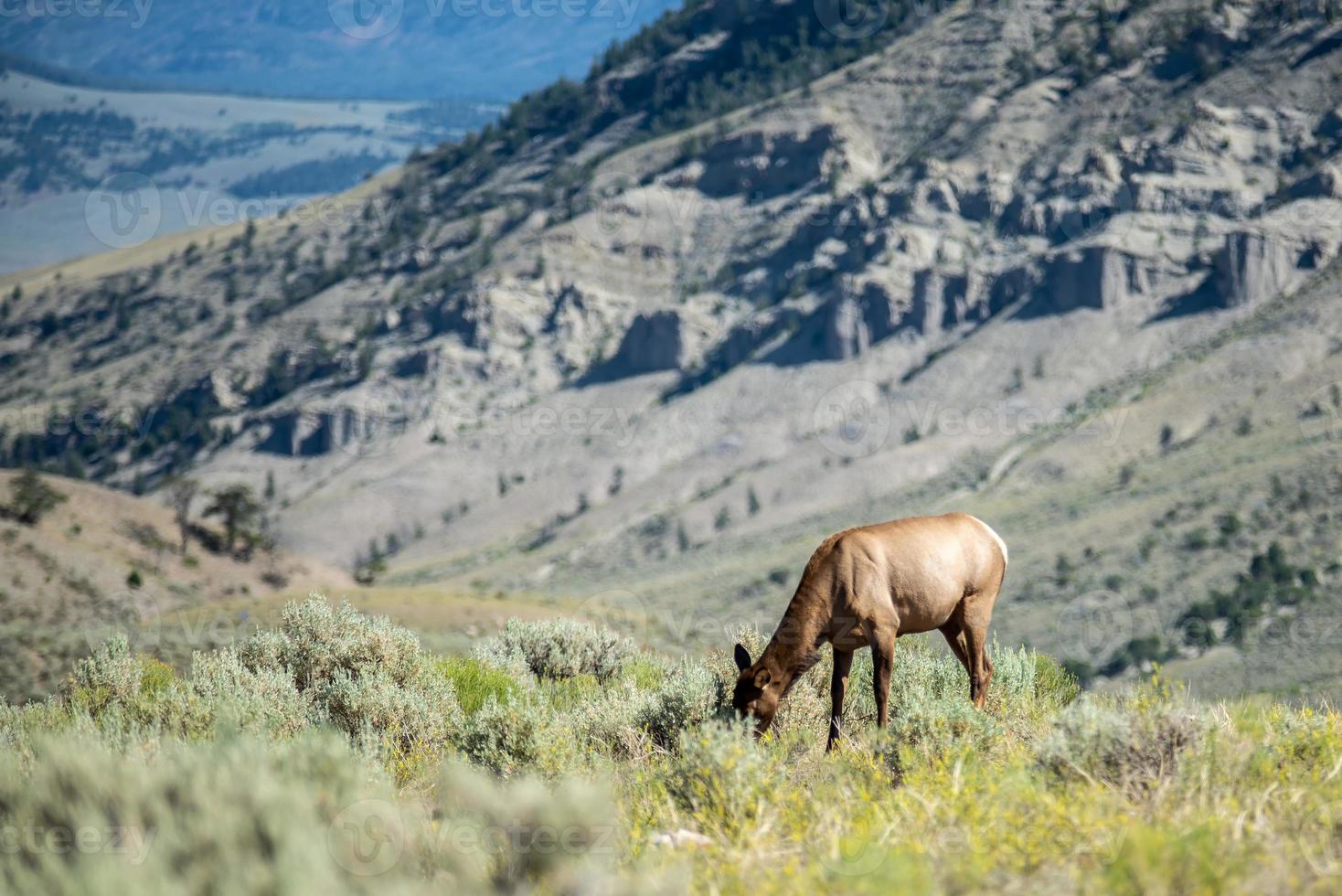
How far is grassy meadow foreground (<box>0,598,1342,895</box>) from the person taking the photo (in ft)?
17.4

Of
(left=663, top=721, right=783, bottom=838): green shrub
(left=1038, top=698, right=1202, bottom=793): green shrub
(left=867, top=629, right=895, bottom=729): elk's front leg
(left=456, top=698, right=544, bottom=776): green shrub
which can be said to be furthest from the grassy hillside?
(left=1038, top=698, right=1202, bottom=793): green shrub

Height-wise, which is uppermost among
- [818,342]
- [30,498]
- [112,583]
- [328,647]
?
[328,647]

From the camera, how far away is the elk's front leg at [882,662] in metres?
8.98

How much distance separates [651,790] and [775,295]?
13543 centimetres

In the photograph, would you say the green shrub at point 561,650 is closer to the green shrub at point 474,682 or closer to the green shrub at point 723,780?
the green shrub at point 474,682

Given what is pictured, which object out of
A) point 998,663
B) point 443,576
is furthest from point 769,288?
point 998,663

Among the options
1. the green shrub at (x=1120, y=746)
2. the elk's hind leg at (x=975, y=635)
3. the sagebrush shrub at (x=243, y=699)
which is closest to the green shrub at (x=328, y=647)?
the sagebrush shrub at (x=243, y=699)

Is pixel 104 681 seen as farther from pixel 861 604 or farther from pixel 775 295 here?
pixel 775 295

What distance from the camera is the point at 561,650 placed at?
14094mm

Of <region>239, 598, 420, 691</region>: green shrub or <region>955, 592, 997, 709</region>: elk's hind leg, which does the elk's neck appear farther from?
<region>239, 598, 420, 691</region>: green shrub

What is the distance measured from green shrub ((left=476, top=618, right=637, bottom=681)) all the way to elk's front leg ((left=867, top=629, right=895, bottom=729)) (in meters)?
5.21

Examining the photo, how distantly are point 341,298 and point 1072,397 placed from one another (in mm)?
101761

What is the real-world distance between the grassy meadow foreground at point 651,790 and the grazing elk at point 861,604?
43 cm

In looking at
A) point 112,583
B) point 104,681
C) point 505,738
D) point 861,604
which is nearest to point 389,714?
point 505,738
